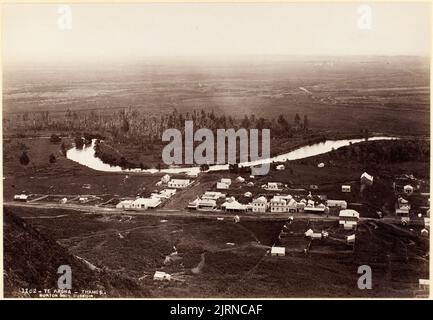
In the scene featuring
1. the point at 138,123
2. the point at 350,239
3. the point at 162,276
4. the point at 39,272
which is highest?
the point at 138,123

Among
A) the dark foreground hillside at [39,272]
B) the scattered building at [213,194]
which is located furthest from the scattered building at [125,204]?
the scattered building at [213,194]

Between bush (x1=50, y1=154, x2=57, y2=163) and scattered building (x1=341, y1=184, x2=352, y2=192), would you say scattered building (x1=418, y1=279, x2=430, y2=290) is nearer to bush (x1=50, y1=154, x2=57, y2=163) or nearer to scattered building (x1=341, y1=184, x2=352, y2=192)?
scattered building (x1=341, y1=184, x2=352, y2=192)

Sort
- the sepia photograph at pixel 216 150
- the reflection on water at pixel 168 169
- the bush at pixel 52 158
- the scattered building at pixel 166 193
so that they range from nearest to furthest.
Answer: the sepia photograph at pixel 216 150 < the reflection on water at pixel 168 169 < the bush at pixel 52 158 < the scattered building at pixel 166 193

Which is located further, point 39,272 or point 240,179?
point 240,179

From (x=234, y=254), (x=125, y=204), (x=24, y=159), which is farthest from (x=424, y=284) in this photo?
(x=24, y=159)

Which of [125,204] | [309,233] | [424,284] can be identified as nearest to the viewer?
[424,284]

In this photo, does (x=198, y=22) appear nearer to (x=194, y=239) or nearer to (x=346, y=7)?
(x=346, y=7)

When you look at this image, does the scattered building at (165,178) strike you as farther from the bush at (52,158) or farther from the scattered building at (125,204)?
the bush at (52,158)

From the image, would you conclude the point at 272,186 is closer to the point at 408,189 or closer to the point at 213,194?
the point at 213,194
